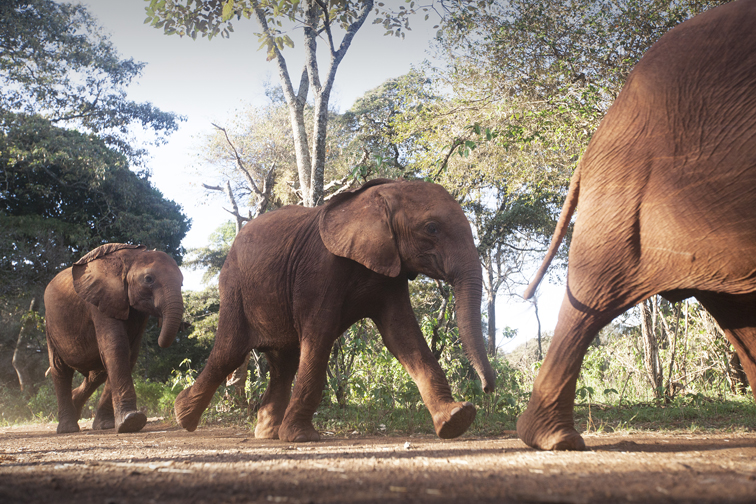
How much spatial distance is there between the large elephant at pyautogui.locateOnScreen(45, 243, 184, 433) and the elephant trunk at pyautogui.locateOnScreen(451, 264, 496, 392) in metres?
4.55

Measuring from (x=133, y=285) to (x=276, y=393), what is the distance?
3222 mm

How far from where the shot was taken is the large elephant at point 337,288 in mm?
4426

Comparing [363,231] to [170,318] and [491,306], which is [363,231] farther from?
[491,306]

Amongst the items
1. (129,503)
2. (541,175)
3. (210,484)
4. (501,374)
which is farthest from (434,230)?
(541,175)

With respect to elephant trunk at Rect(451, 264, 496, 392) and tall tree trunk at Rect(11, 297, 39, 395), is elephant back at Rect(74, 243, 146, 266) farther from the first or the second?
tall tree trunk at Rect(11, 297, 39, 395)

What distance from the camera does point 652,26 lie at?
9.13 m

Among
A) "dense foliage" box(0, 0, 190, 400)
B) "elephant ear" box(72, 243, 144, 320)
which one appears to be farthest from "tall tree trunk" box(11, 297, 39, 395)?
"elephant ear" box(72, 243, 144, 320)

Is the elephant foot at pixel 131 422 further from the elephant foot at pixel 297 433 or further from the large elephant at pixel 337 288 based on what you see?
the elephant foot at pixel 297 433

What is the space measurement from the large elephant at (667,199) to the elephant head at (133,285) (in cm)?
556

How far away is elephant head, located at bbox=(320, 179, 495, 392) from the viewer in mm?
4332

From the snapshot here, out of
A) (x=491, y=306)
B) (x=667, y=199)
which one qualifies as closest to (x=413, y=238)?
(x=667, y=199)

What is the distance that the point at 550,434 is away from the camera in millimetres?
3189

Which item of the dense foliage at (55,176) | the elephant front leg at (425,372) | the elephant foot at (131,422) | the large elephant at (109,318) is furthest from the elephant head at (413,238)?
the dense foliage at (55,176)

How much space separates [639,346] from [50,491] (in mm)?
10157
